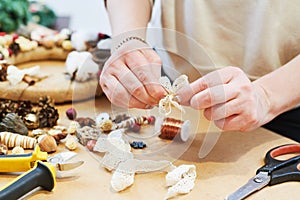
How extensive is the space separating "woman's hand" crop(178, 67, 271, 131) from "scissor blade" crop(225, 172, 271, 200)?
0.27ft

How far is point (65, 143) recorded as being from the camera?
75 centimetres

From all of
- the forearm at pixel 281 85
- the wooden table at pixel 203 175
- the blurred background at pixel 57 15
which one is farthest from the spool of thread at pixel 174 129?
the blurred background at pixel 57 15

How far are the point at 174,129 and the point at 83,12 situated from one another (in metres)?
0.84

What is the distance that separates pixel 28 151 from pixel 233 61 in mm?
380

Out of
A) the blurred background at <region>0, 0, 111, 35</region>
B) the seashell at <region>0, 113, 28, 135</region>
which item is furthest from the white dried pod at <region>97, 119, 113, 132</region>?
the blurred background at <region>0, 0, 111, 35</region>

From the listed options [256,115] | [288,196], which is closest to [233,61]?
[256,115]

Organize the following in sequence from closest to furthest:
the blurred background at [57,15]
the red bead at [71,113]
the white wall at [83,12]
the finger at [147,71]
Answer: the finger at [147,71], the red bead at [71,113], the blurred background at [57,15], the white wall at [83,12]

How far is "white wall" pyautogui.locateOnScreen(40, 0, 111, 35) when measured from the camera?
4.74 ft

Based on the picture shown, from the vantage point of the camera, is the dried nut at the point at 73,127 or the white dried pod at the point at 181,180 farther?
the dried nut at the point at 73,127

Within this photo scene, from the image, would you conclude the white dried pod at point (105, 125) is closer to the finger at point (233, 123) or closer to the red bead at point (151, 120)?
the red bead at point (151, 120)

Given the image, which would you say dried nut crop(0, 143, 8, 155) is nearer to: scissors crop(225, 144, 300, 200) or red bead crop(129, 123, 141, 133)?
red bead crop(129, 123, 141, 133)

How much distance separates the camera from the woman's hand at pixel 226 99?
671mm

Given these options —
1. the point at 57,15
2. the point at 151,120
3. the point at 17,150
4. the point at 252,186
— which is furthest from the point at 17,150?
the point at 57,15

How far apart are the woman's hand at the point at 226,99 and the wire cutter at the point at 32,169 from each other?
0.57 feet
